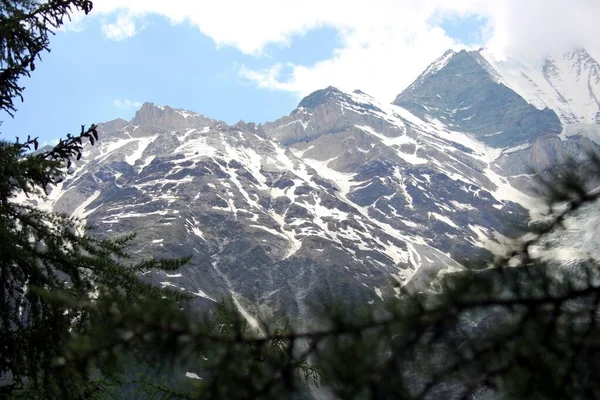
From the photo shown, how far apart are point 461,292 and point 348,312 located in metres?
0.48

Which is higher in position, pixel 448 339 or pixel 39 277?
pixel 39 277

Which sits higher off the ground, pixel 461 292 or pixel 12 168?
pixel 12 168

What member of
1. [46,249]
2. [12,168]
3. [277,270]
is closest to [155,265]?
[46,249]

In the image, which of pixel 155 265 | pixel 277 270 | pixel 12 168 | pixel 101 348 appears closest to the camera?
pixel 101 348

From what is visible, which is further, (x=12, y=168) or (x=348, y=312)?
(x=12, y=168)

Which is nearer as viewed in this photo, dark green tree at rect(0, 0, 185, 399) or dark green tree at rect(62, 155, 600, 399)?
dark green tree at rect(62, 155, 600, 399)

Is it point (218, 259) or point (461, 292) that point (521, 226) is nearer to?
point (461, 292)

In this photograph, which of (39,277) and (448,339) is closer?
(448,339)

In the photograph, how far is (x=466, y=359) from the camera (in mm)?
2223

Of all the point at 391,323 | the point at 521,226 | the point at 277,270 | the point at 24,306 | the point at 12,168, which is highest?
the point at 277,270

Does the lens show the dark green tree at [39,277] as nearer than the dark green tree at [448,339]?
No

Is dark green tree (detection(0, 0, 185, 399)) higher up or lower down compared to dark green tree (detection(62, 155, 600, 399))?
higher up

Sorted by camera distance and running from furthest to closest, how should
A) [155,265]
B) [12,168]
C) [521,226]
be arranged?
[155,265]
[12,168]
[521,226]

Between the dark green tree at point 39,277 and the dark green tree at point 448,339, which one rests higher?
the dark green tree at point 39,277
